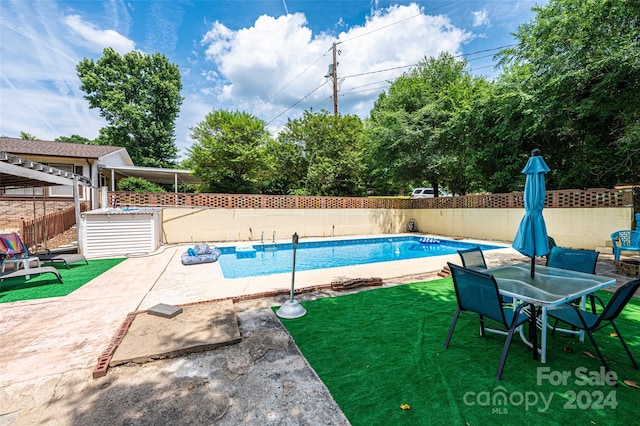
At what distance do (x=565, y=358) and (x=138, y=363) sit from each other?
4399mm

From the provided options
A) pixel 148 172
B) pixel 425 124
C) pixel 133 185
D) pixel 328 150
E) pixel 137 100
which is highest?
pixel 137 100

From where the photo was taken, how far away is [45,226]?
850cm

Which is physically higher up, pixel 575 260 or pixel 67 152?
pixel 67 152

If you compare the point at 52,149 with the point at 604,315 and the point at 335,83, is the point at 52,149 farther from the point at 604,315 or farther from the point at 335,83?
the point at 604,315

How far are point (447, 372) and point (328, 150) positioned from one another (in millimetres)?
17431

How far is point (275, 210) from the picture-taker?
1420 centimetres

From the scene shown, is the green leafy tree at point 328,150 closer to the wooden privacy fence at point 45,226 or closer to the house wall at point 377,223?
the house wall at point 377,223

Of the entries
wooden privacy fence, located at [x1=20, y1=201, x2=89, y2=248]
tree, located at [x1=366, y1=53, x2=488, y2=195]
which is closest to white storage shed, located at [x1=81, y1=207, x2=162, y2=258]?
wooden privacy fence, located at [x1=20, y1=201, x2=89, y2=248]

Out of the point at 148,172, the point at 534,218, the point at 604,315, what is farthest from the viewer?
the point at 148,172

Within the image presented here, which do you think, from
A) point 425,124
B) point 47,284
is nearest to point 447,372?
point 47,284

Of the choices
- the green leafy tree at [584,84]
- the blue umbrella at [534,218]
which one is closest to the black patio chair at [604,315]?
the blue umbrella at [534,218]

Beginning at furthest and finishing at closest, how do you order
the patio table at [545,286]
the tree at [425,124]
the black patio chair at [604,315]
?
the tree at [425,124], the patio table at [545,286], the black patio chair at [604,315]

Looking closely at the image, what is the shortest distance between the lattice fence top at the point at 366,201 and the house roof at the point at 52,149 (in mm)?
4863

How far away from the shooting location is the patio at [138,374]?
1982 millimetres
